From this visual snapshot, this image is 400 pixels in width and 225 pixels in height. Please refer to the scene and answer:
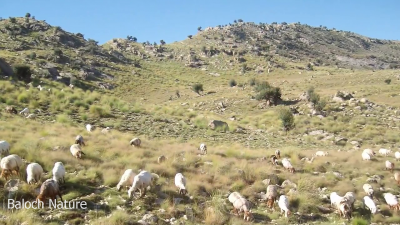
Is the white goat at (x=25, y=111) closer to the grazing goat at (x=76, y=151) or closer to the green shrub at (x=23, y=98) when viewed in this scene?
the green shrub at (x=23, y=98)

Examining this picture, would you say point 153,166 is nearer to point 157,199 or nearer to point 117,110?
point 157,199

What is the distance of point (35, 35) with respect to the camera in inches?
2953

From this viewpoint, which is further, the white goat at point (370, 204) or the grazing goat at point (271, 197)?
the grazing goat at point (271, 197)

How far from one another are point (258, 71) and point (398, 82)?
120 ft

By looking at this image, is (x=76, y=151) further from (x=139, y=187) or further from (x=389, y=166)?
(x=389, y=166)

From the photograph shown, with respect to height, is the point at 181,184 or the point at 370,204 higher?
the point at 181,184

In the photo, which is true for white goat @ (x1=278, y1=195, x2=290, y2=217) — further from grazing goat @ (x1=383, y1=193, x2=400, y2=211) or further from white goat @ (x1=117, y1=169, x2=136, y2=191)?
white goat @ (x1=117, y1=169, x2=136, y2=191)

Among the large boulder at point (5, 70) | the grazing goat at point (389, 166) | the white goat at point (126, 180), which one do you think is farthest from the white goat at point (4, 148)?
the large boulder at point (5, 70)

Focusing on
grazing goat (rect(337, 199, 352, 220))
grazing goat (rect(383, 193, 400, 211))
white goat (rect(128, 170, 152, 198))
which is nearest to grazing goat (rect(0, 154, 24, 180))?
white goat (rect(128, 170, 152, 198))

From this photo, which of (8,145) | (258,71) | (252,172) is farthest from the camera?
(258,71)

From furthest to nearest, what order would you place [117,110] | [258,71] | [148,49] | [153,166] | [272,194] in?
[148,49] → [258,71] → [117,110] → [153,166] → [272,194]

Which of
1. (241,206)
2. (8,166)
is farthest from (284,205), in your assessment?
(8,166)

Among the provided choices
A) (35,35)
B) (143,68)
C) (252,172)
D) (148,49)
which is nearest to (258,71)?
(143,68)

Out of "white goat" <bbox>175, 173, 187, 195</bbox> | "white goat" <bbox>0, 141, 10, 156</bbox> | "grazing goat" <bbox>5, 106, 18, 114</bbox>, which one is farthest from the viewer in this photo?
"grazing goat" <bbox>5, 106, 18, 114</bbox>
